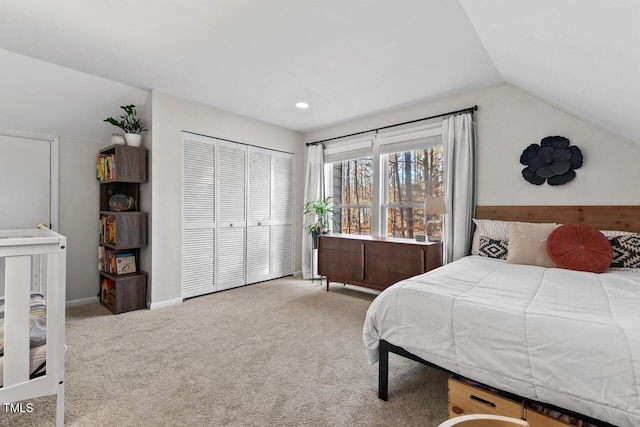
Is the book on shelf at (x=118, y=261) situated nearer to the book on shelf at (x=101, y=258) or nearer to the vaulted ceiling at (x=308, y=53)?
the book on shelf at (x=101, y=258)

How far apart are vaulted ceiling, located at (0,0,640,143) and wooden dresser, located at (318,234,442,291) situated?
1763mm

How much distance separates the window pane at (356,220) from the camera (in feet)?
14.5

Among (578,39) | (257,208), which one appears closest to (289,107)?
(257,208)

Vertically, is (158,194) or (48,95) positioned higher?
(48,95)

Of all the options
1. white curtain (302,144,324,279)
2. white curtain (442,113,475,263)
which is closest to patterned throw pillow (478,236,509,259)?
white curtain (442,113,475,263)

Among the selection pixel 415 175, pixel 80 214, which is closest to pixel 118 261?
pixel 80 214

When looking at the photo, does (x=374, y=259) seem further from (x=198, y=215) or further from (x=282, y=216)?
(x=198, y=215)

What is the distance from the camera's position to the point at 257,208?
14.5 ft

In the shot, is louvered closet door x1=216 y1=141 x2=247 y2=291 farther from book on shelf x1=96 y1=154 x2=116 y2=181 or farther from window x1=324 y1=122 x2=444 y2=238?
window x1=324 y1=122 x2=444 y2=238

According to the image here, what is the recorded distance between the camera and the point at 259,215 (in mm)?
4457

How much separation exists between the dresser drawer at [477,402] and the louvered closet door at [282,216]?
348cm

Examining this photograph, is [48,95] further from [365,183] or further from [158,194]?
[365,183]

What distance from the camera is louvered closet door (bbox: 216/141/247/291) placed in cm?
399

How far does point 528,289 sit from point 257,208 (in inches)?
138
